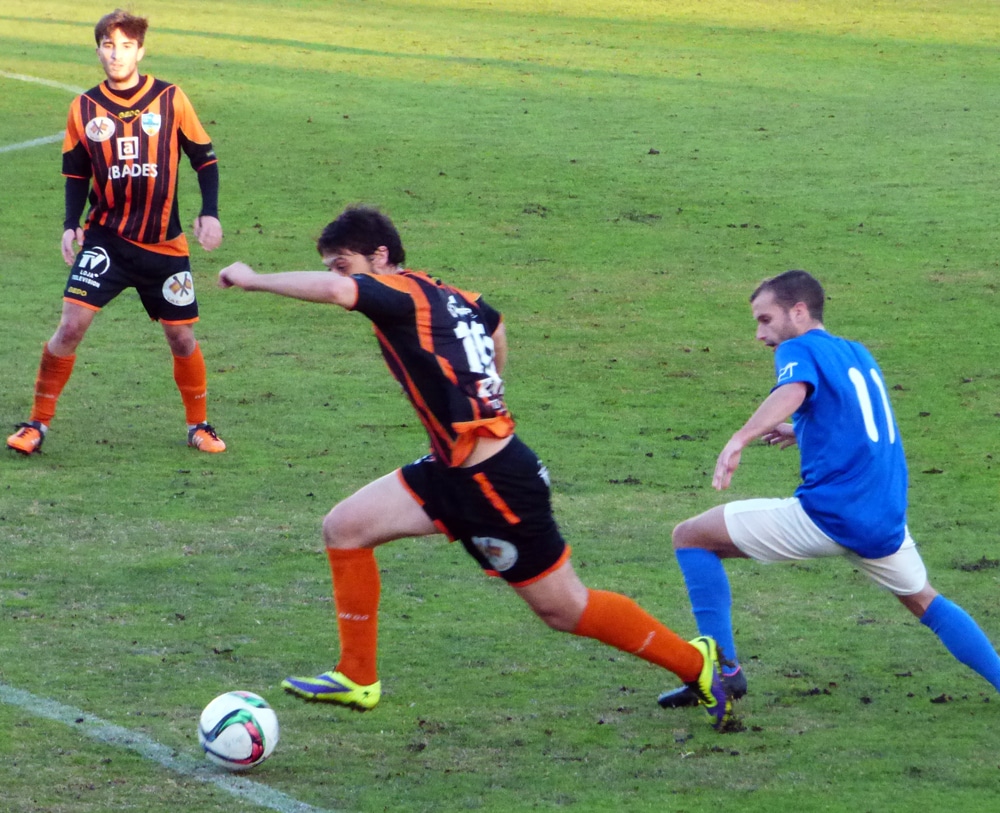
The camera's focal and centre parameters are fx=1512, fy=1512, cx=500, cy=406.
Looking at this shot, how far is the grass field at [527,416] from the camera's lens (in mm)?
4887

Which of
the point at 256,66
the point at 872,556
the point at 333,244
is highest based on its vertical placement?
the point at 256,66

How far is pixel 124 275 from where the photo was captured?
815 centimetres

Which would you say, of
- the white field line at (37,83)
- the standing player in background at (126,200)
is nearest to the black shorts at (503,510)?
the standing player in background at (126,200)

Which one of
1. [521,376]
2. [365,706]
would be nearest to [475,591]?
[365,706]

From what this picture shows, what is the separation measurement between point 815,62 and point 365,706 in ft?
58.3

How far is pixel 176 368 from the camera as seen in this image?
8.48 m

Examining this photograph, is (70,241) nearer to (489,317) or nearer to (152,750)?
(489,317)

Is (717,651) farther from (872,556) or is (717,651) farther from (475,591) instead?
(475,591)

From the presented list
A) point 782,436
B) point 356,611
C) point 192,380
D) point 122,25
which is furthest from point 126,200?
point 782,436

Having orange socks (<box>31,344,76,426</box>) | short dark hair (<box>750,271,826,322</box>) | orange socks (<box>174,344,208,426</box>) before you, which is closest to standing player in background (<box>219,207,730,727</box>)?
short dark hair (<box>750,271,826,322</box>)

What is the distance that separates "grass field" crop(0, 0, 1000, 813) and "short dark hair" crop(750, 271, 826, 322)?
54.7 inches

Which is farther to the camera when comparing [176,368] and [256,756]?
[176,368]

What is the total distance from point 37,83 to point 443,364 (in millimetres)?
16887

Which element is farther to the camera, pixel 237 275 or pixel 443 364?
pixel 443 364
